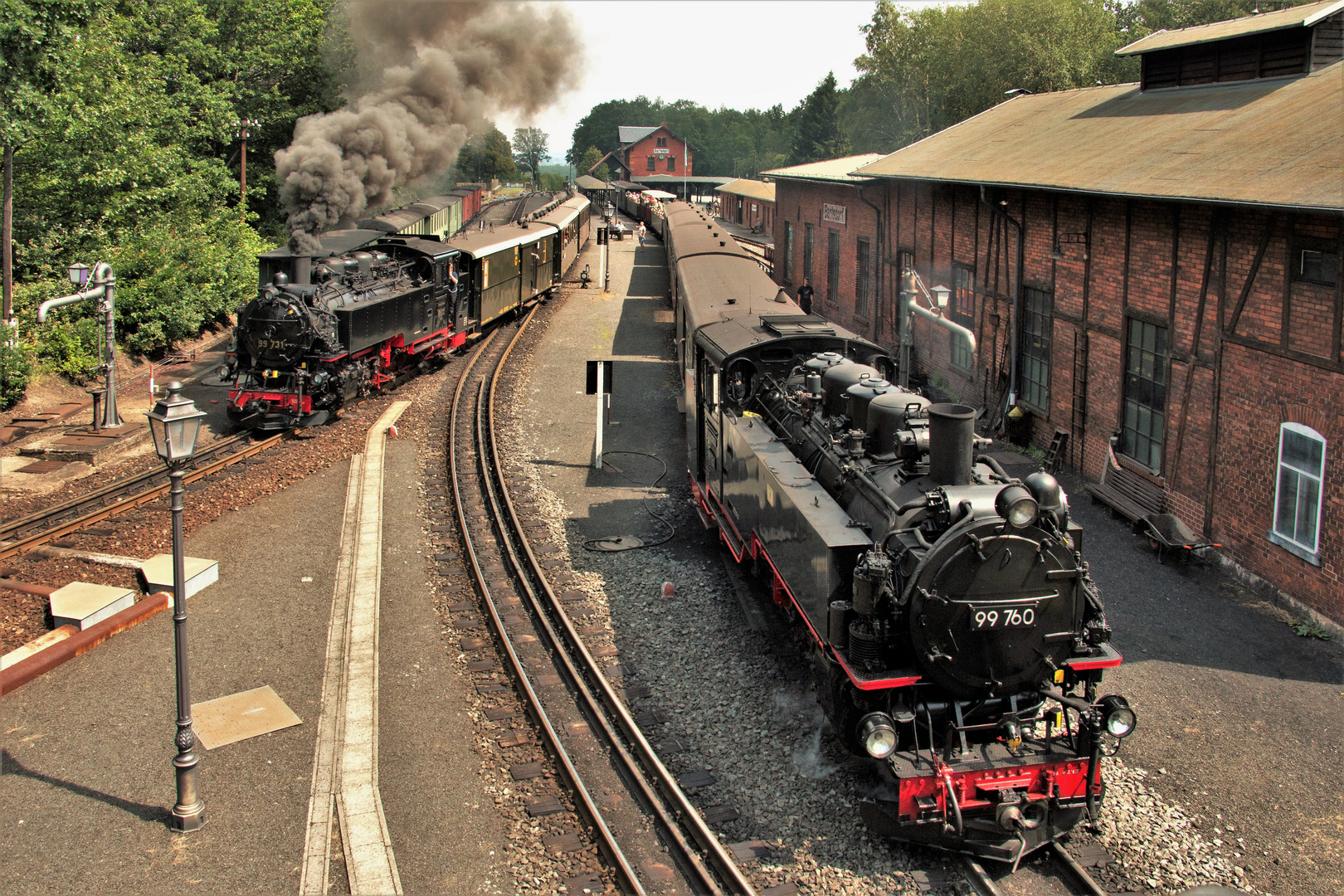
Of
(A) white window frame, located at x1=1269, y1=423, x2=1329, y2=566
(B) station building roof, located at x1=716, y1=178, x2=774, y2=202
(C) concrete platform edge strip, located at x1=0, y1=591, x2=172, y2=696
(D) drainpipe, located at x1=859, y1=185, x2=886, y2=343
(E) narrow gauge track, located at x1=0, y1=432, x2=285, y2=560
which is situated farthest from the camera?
(B) station building roof, located at x1=716, y1=178, x2=774, y2=202

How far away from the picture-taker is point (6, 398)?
17469 mm

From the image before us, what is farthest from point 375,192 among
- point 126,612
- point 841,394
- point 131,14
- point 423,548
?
point 841,394

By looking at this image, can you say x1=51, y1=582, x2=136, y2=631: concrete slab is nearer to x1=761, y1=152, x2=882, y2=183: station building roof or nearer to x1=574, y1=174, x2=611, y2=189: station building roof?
x1=761, y1=152, x2=882, y2=183: station building roof

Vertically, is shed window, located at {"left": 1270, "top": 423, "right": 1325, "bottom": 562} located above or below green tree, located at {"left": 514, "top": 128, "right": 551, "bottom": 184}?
below

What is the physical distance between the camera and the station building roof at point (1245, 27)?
40.7 ft

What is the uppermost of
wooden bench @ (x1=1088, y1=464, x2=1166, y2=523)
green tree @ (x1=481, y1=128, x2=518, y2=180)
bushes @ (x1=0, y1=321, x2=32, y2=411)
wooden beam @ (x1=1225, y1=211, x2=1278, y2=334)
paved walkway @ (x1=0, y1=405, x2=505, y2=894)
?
green tree @ (x1=481, y1=128, x2=518, y2=180)

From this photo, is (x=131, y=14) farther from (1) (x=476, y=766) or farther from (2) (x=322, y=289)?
(1) (x=476, y=766)

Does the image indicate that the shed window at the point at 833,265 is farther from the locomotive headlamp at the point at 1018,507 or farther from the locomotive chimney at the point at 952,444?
the locomotive headlamp at the point at 1018,507

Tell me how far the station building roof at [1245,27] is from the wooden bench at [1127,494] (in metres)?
5.96

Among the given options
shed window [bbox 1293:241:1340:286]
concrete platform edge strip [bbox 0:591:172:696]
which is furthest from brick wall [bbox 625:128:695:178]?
concrete platform edge strip [bbox 0:591:172:696]

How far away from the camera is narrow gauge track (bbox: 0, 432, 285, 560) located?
11.8 m

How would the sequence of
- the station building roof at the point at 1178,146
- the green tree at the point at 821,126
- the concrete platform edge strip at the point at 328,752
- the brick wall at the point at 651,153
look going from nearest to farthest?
the concrete platform edge strip at the point at 328,752, the station building roof at the point at 1178,146, the green tree at the point at 821,126, the brick wall at the point at 651,153

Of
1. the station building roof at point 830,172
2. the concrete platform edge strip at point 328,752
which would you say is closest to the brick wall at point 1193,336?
the station building roof at point 830,172

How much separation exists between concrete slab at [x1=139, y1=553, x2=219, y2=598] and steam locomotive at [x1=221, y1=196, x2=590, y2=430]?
555cm
